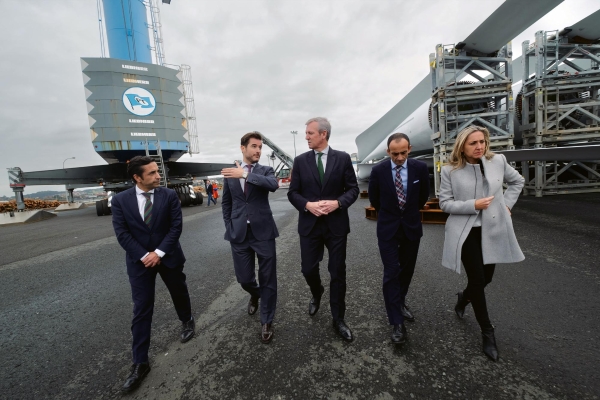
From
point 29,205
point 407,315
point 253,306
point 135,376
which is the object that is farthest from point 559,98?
point 29,205

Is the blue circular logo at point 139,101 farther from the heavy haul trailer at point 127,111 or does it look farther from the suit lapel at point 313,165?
the suit lapel at point 313,165

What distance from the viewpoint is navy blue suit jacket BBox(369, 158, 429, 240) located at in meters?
2.32

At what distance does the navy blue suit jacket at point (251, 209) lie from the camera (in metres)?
2.51

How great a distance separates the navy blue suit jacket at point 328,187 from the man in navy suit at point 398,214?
11.9 inches

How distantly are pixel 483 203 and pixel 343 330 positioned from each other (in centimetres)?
161

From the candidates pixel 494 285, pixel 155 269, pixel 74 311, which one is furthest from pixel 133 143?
pixel 494 285

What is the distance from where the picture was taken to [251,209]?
8.38 feet

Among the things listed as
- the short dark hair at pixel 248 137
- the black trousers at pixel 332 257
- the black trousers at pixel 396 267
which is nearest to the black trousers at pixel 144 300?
the black trousers at pixel 332 257

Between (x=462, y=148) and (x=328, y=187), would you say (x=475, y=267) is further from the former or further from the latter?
(x=328, y=187)

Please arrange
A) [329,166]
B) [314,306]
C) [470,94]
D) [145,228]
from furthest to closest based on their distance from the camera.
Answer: [470,94]
[314,306]
[329,166]
[145,228]

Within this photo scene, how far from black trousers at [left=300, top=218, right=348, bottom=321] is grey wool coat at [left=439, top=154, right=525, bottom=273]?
916mm

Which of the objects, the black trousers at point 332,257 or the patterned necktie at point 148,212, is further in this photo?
the black trousers at point 332,257

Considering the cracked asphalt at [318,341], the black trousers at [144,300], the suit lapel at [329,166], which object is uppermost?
the suit lapel at [329,166]

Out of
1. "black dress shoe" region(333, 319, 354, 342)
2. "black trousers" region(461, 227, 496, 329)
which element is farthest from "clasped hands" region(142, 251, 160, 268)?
"black trousers" region(461, 227, 496, 329)
